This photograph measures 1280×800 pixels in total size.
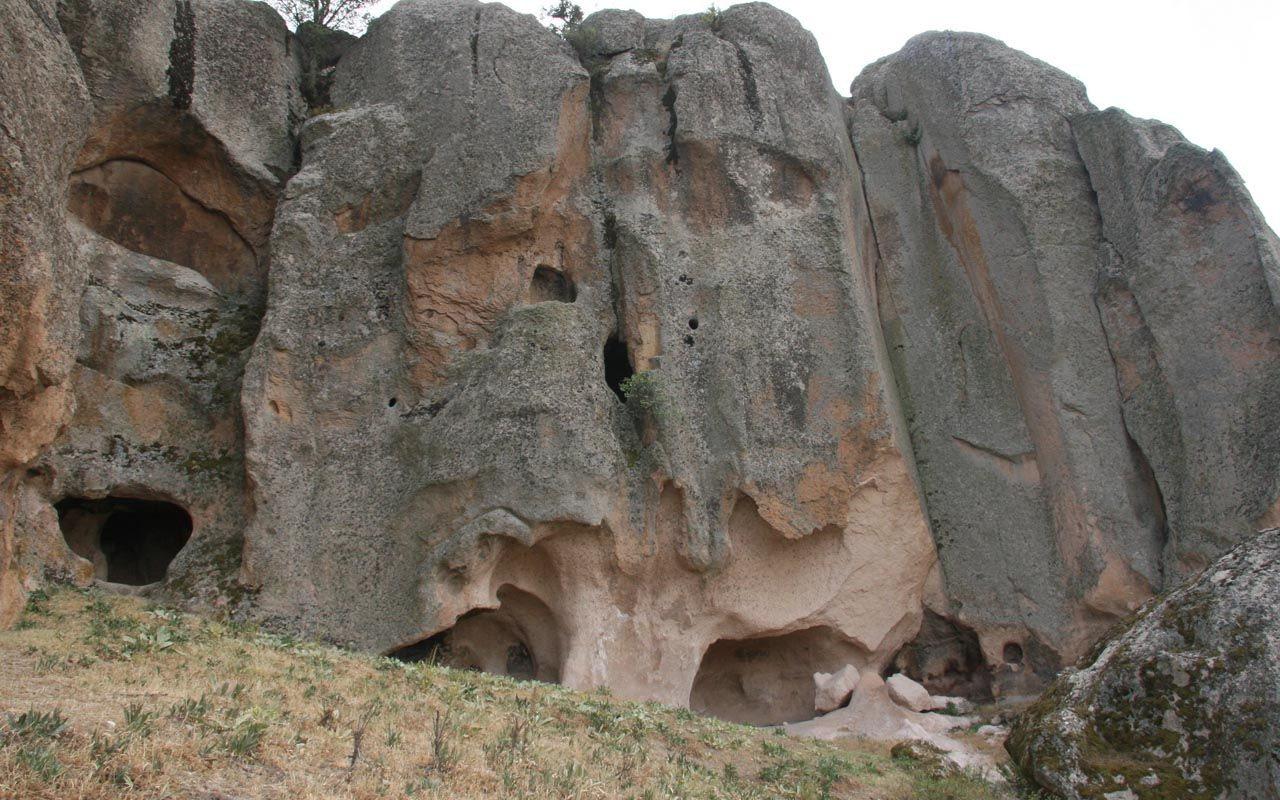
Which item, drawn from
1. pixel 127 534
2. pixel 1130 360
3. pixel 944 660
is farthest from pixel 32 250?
pixel 1130 360

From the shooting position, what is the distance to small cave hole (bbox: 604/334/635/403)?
14.8 meters

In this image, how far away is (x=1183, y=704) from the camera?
648 centimetres

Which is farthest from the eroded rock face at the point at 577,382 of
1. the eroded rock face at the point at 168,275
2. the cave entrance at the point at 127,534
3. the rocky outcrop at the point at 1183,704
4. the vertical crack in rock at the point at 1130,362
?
the rocky outcrop at the point at 1183,704

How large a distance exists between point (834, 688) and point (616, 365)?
5212mm

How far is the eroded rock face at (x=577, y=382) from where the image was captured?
482 inches

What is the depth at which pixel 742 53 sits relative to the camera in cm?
1616

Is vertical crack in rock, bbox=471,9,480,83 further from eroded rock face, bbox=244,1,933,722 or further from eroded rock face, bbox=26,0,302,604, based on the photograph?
eroded rock face, bbox=26,0,302,604

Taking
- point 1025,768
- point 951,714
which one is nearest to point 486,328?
point 951,714

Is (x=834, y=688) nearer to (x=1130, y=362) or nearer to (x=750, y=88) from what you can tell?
(x=1130, y=362)

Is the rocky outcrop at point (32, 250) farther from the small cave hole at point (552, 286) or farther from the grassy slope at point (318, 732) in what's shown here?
the small cave hole at point (552, 286)

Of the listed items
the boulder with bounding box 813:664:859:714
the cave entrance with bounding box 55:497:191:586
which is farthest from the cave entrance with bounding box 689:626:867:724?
the cave entrance with bounding box 55:497:191:586

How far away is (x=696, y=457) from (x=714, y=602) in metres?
1.81

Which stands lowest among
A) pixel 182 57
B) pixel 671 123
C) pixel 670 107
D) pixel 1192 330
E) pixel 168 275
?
pixel 1192 330

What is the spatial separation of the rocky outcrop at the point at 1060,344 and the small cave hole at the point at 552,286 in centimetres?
491
